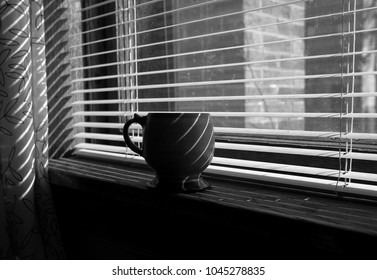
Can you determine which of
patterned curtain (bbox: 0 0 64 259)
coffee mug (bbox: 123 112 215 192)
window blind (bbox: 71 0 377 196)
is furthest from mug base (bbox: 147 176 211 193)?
patterned curtain (bbox: 0 0 64 259)

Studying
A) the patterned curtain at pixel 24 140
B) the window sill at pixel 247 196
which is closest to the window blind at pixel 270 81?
the window sill at pixel 247 196

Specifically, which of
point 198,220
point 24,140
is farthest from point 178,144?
point 24,140

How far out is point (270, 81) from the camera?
95 centimetres

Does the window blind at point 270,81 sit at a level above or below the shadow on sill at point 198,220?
above

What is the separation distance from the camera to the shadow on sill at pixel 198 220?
0.66 m

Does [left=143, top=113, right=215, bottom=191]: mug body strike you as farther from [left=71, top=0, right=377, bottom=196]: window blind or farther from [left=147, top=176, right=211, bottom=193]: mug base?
[left=71, top=0, right=377, bottom=196]: window blind

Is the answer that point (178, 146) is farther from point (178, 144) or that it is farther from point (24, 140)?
point (24, 140)

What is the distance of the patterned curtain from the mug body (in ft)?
1.36

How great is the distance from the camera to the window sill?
0.68 metres

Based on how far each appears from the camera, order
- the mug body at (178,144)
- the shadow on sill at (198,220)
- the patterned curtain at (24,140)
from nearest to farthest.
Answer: the shadow on sill at (198,220) < the mug body at (178,144) < the patterned curtain at (24,140)

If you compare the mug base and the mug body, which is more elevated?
the mug body

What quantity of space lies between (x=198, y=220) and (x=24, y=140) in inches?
21.0

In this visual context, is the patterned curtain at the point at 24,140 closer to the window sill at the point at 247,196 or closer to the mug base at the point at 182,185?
the window sill at the point at 247,196

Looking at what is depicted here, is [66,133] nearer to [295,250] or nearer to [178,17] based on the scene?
[178,17]
